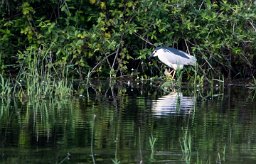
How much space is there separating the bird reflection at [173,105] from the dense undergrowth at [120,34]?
8.14 feet

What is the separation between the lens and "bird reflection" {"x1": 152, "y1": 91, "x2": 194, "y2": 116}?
36.1 ft

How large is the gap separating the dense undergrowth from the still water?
8.36 feet

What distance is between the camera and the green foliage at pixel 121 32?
16.1 meters

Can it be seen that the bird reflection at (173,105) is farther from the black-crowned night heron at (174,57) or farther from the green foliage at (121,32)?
the green foliage at (121,32)

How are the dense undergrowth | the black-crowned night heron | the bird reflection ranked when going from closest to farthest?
the bird reflection, the black-crowned night heron, the dense undergrowth

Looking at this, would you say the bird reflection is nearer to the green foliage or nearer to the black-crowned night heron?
the black-crowned night heron

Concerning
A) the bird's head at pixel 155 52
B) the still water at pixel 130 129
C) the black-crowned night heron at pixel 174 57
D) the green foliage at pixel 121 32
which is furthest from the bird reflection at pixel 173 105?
the green foliage at pixel 121 32

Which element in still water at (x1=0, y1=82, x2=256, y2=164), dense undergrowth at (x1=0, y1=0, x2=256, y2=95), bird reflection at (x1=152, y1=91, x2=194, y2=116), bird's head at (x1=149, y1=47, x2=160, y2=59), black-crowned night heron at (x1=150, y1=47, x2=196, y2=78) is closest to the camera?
still water at (x1=0, y1=82, x2=256, y2=164)

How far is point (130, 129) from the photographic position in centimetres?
923

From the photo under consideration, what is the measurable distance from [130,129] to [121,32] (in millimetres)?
7224

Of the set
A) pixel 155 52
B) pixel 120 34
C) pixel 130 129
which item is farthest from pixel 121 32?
pixel 130 129

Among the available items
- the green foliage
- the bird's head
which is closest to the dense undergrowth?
the green foliage

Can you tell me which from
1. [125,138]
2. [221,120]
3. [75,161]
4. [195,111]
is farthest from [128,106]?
[75,161]

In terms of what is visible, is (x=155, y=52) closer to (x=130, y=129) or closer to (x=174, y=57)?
(x=174, y=57)
